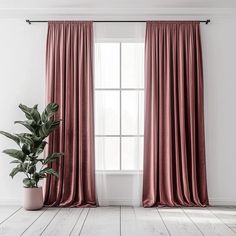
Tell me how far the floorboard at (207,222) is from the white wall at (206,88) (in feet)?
1.79

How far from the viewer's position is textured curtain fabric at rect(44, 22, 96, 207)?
16.6ft

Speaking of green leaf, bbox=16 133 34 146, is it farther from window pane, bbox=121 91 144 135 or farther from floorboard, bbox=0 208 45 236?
window pane, bbox=121 91 144 135

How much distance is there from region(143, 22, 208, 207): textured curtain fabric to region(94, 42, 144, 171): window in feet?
0.82

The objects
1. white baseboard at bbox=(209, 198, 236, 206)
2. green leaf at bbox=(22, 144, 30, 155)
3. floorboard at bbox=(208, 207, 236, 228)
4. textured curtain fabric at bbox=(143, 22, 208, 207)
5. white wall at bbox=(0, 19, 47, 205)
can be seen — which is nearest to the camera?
floorboard at bbox=(208, 207, 236, 228)

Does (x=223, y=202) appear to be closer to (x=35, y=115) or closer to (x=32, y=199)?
(x=32, y=199)

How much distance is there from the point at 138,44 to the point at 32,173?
231 cm

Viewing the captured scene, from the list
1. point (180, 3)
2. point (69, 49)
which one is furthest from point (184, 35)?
point (69, 49)

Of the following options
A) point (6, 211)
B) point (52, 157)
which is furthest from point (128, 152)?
point (6, 211)

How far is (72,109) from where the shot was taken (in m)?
5.12

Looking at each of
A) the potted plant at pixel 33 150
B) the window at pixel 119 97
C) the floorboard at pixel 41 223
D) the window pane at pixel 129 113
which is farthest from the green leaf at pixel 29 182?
the window pane at pixel 129 113

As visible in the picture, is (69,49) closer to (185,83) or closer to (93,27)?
(93,27)

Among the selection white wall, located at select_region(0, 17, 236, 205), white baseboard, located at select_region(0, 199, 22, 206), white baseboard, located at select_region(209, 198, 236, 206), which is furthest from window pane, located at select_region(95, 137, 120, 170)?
white baseboard, located at select_region(209, 198, 236, 206)

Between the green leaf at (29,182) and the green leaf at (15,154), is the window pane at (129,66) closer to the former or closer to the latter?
the green leaf at (15,154)

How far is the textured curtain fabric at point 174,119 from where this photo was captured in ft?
16.5
